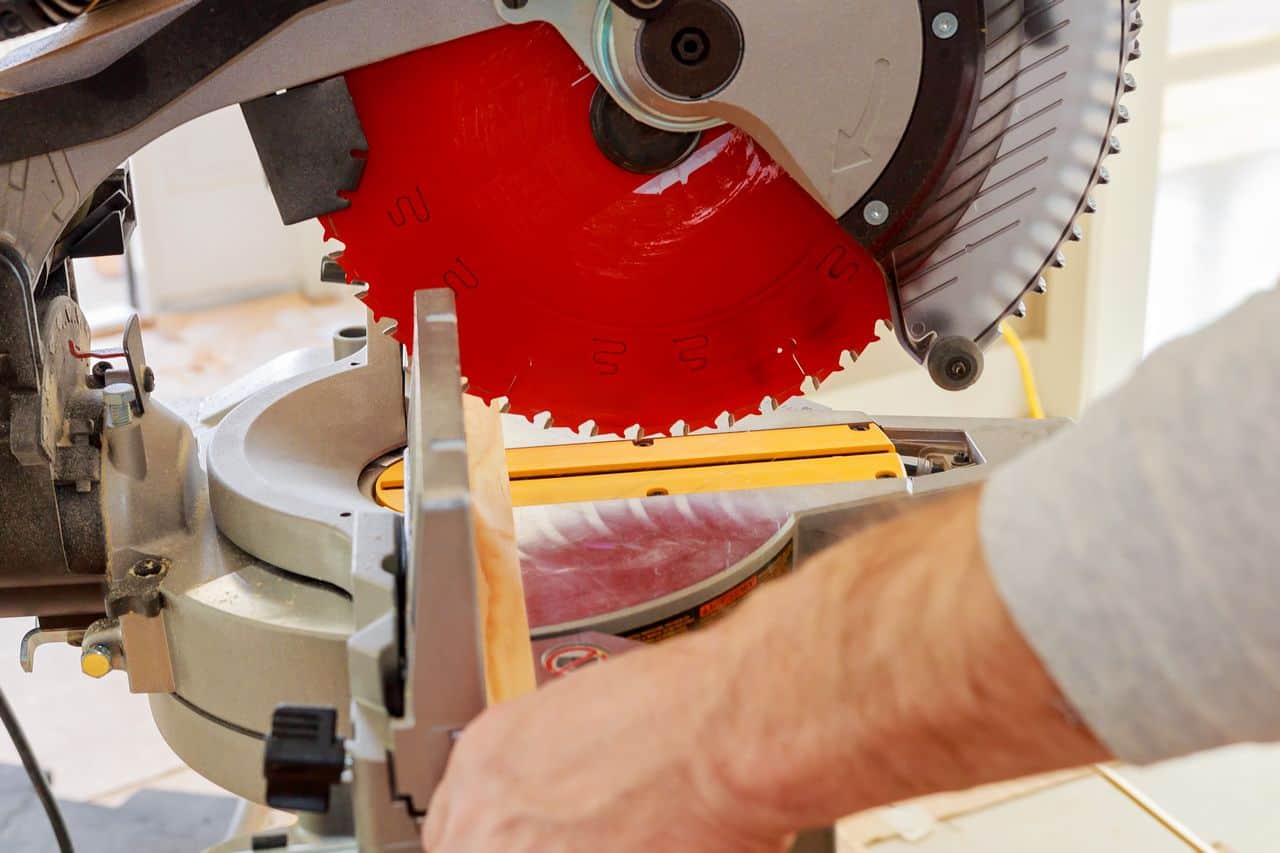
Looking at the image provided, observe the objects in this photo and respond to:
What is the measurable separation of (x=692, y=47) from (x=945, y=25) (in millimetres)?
171

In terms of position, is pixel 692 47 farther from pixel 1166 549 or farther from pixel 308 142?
pixel 1166 549

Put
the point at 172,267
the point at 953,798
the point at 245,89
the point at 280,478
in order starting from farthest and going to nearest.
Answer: the point at 172,267 < the point at 953,798 < the point at 280,478 < the point at 245,89

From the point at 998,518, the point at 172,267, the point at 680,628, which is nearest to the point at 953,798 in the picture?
the point at 680,628

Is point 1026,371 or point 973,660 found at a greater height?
point 973,660

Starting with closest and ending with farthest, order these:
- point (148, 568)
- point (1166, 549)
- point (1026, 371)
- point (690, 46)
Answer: point (1166, 549) → point (690, 46) → point (148, 568) → point (1026, 371)

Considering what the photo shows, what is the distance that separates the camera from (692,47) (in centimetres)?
93

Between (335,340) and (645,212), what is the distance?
0.46 m

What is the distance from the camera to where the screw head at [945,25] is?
93 cm

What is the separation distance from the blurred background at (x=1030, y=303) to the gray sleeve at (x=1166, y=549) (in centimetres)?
76

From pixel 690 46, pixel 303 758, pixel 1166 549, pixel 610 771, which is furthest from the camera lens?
pixel 690 46

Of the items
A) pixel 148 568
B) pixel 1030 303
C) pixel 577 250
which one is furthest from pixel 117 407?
pixel 1030 303

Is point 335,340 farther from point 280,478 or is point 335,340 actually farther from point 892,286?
point 892,286

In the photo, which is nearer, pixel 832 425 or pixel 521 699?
pixel 521 699

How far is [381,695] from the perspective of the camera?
72 centimetres
